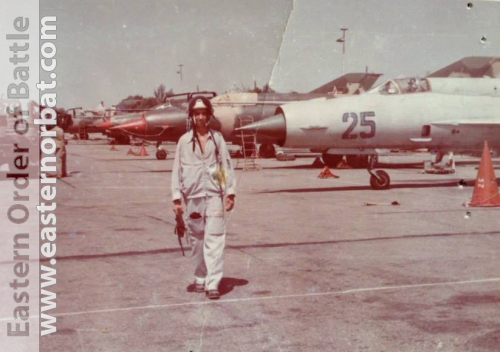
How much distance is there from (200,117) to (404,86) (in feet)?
33.7

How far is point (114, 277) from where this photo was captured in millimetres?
7078

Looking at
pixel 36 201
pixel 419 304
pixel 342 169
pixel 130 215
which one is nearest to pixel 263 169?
pixel 342 169

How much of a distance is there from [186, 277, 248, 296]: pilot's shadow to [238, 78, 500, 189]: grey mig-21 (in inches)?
318

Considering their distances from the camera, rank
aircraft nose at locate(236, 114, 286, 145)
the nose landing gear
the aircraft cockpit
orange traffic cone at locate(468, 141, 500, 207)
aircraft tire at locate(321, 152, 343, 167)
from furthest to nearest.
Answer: aircraft tire at locate(321, 152, 343, 167), the aircraft cockpit, the nose landing gear, aircraft nose at locate(236, 114, 286, 145), orange traffic cone at locate(468, 141, 500, 207)

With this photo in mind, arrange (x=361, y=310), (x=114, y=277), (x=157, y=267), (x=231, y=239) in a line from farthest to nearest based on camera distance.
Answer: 1. (x=231, y=239)
2. (x=157, y=267)
3. (x=114, y=277)
4. (x=361, y=310)

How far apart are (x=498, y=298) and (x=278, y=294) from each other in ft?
5.90

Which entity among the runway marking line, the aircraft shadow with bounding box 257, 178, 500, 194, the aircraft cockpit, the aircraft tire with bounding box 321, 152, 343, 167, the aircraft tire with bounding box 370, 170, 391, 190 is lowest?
the runway marking line

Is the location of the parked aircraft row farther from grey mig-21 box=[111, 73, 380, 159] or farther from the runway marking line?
grey mig-21 box=[111, 73, 380, 159]

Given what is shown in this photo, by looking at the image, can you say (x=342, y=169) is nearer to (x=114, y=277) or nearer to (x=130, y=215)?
(x=130, y=215)

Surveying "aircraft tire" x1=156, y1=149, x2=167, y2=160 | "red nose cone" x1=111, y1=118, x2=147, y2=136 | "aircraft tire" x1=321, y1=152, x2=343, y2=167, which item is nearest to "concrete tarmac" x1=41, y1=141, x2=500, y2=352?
"aircraft tire" x1=321, y1=152, x2=343, y2=167

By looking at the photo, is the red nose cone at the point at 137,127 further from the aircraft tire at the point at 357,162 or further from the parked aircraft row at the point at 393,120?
the parked aircraft row at the point at 393,120

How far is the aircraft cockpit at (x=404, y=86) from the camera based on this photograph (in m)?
15.7

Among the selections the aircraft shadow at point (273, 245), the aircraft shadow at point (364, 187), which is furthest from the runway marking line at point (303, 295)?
the aircraft shadow at point (364, 187)

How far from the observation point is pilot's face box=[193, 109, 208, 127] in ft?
20.6
